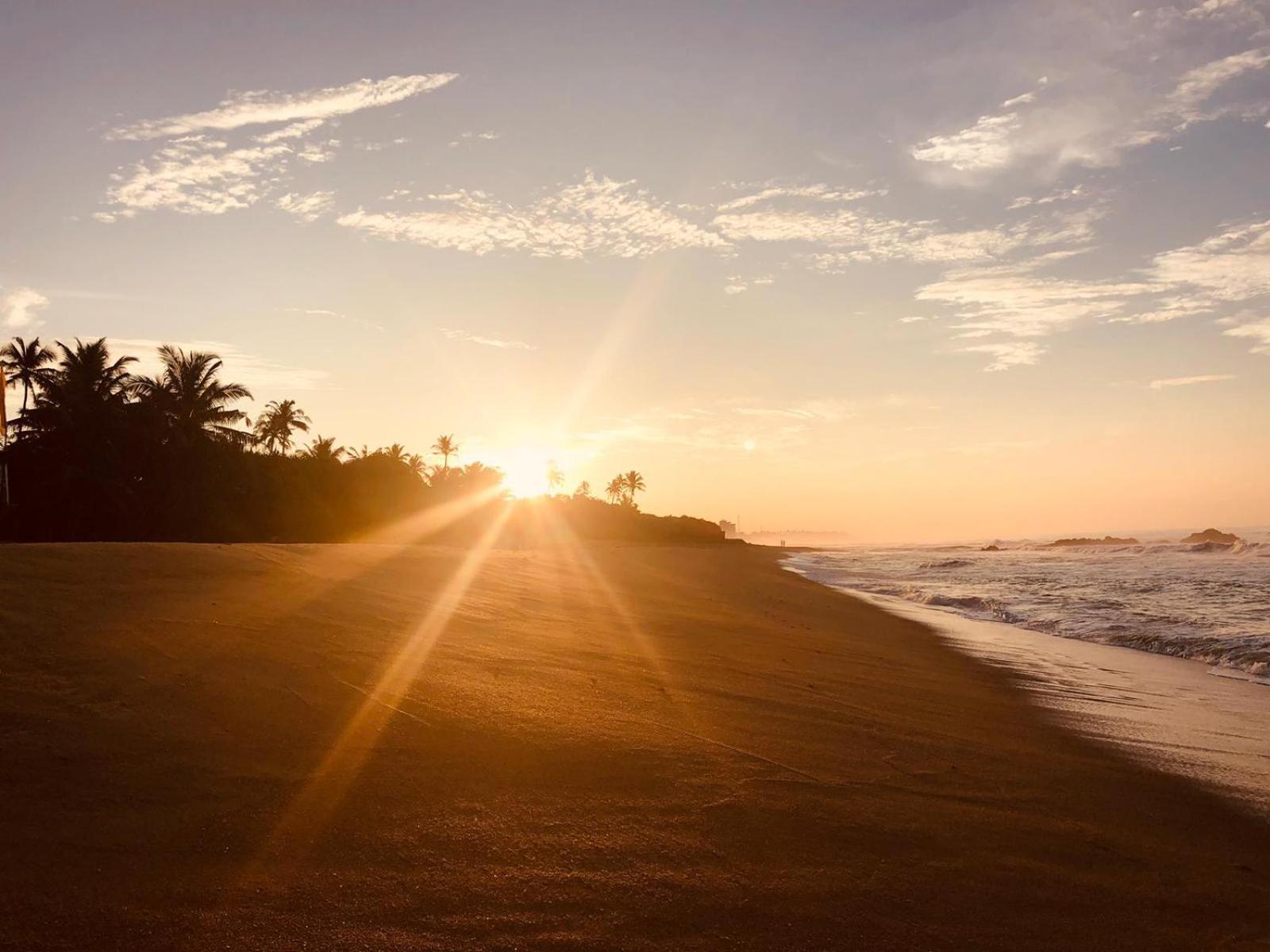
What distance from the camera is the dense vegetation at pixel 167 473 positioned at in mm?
33000

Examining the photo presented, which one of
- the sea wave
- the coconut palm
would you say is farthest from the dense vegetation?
the sea wave

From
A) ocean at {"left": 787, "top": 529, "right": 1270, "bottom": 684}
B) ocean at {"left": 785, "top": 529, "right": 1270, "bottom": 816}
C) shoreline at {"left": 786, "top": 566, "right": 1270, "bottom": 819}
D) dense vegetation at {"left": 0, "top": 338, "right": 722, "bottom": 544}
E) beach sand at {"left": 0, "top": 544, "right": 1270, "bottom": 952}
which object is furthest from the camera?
dense vegetation at {"left": 0, "top": 338, "right": 722, "bottom": 544}

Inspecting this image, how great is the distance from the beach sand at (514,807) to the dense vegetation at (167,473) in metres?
32.0

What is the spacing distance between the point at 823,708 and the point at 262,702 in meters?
4.30

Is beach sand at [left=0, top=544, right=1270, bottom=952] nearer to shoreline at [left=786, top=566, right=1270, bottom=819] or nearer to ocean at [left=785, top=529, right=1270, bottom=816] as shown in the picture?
shoreline at [left=786, top=566, right=1270, bottom=819]

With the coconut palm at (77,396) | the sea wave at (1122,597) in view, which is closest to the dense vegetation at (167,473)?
the coconut palm at (77,396)

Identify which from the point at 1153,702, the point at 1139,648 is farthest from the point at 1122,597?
the point at 1153,702

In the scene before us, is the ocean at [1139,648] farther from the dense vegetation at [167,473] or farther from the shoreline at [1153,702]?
the dense vegetation at [167,473]

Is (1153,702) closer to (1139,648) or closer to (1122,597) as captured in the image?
(1139,648)

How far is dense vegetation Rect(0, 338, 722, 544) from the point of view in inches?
1299

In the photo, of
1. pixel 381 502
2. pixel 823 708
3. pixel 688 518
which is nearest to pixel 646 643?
pixel 823 708

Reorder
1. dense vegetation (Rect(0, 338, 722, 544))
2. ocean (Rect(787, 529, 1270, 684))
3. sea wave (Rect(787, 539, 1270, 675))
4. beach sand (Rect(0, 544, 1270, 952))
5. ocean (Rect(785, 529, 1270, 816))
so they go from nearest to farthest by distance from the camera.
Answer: beach sand (Rect(0, 544, 1270, 952)), ocean (Rect(785, 529, 1270, 816)), ocean (Rect(787, 529, 1270, 684)), sea wave (Rect(787, 539, 1270, 675)), dense vegetation (Rect(0, 338, 722, 544))

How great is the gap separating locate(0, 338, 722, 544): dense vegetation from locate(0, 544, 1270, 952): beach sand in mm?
32009

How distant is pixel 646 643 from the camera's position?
8.97 metres
